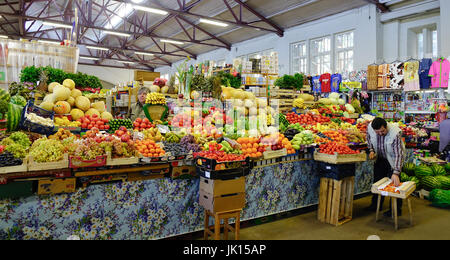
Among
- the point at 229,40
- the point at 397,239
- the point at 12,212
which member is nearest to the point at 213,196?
the point at 12,212

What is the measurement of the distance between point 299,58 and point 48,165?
12114 millimetres

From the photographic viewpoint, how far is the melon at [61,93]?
436cm

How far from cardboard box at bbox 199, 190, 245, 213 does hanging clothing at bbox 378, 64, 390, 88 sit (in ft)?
23.0

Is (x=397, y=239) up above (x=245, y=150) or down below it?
below

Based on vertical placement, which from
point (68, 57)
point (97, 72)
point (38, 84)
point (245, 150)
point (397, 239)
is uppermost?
point (97, 72)

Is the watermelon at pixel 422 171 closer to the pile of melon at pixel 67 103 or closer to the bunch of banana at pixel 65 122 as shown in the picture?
the pile of melon at pixel 67 103

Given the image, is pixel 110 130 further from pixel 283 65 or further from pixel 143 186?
pixel 283 65

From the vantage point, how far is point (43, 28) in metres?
18.3

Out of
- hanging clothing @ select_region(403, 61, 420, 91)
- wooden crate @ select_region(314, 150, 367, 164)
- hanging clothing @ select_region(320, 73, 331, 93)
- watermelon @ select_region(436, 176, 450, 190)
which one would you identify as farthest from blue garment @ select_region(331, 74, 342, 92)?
wooden crate @ select_region(314, 150, 367, 164)

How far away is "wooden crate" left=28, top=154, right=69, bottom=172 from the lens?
2591mm

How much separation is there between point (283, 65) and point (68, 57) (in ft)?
31.2

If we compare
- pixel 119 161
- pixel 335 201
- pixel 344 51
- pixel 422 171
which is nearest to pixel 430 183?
pixel 422 171

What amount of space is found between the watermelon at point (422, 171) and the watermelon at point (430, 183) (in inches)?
5.5

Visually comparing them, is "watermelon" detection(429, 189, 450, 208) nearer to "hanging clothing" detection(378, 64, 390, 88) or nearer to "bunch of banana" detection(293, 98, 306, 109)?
"bunch of banana" detection(293, 98, 306, 109)
